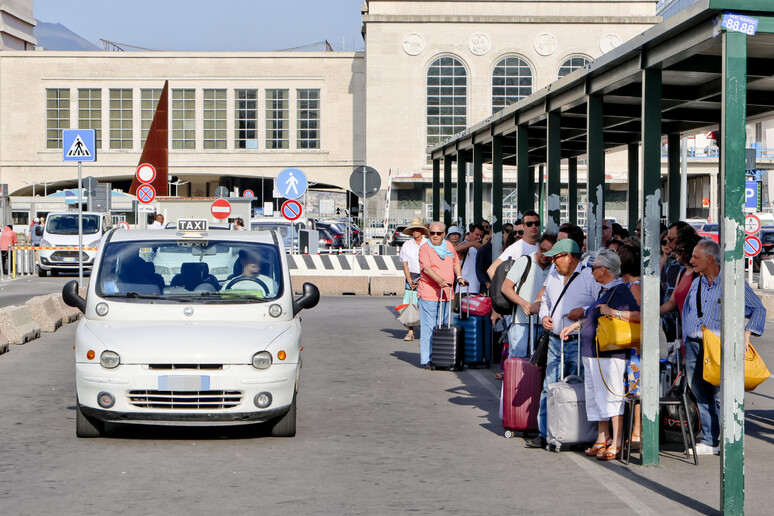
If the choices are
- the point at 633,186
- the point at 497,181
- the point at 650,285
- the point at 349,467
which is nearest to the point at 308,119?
the point at 633,186

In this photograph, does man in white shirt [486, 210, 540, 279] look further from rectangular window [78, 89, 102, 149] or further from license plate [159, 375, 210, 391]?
rectangular window [78, 89, 102, 149]

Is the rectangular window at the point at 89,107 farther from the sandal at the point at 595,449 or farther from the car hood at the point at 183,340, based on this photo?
the sandal at the point at 595,449

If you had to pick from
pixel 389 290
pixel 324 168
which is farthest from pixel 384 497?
pixel 324 168

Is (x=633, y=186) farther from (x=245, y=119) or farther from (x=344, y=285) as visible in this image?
(x=245, y=119)

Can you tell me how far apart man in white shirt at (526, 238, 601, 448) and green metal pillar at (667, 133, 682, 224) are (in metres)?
8.28

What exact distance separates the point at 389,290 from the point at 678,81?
19480 millimetres

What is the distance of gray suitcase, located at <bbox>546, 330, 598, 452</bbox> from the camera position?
9.31 meters

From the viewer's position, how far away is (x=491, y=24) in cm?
7806

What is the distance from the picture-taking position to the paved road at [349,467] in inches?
293

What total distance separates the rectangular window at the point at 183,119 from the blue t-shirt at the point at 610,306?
78044 millimetres

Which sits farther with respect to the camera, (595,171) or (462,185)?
(462,185)

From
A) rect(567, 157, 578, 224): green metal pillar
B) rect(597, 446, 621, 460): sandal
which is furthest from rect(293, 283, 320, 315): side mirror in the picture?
rect(567, 157, 578, 224): green metal pillar

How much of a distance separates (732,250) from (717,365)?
1574mm

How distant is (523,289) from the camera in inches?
456
